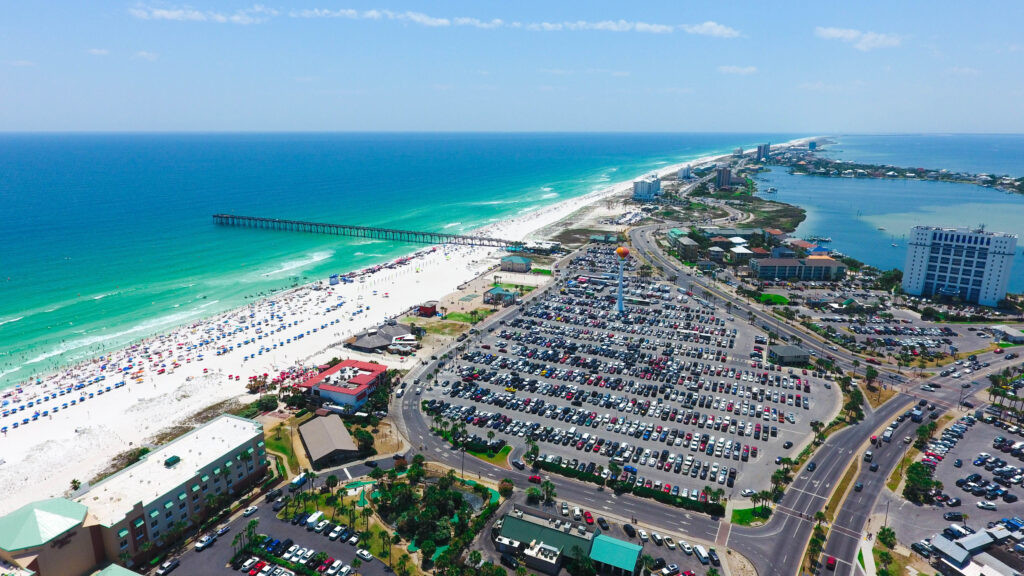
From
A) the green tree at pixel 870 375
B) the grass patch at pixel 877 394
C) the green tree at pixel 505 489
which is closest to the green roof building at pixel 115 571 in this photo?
the green tree at pixel 505 489

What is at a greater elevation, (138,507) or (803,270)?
(803,270)

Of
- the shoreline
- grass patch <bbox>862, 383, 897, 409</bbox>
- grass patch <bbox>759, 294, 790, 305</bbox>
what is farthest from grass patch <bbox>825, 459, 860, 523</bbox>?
grass patch <bbox>759, 294, 790, 305</bbox>

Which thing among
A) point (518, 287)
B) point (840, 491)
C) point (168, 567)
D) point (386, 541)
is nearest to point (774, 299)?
point (518, 287)

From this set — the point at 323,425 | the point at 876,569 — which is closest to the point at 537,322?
the point at 323,425

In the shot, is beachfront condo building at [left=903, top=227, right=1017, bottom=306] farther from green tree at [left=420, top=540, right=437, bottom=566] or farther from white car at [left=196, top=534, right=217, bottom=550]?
white car at [left=196, top=534, right=217, bottom=550]

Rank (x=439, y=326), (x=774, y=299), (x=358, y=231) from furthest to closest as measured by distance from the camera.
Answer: (x=358, y=231)
(x=774, y=299)
(x=439, y=326)

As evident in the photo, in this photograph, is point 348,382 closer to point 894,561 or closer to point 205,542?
point 205,542
